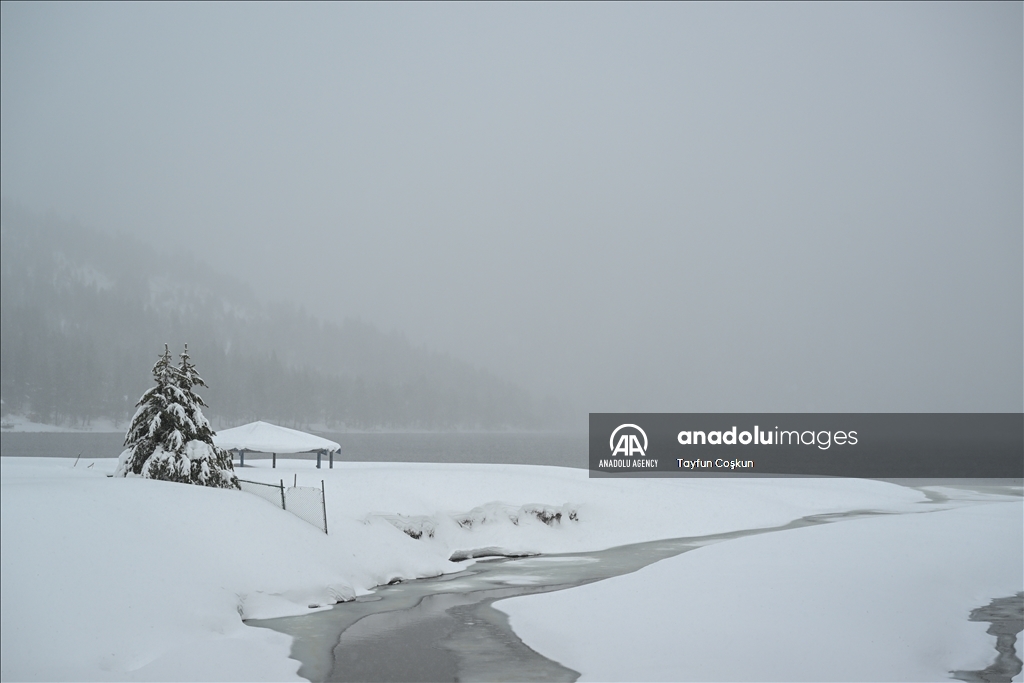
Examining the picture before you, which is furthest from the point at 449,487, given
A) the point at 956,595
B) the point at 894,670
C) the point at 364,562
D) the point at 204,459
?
the point at 894,670

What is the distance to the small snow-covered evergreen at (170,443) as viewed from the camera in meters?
24.5

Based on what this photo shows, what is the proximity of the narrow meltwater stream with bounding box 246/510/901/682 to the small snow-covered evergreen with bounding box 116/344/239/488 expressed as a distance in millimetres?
6511

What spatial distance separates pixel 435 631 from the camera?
1911 centimetres

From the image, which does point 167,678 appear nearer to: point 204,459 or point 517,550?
point 204,459

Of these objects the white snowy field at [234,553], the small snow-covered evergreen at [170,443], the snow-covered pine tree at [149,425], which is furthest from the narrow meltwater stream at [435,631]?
the snow-covered pine tree at [149,425]

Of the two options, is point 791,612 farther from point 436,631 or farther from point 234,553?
point 234,553

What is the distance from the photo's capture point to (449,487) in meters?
36.5

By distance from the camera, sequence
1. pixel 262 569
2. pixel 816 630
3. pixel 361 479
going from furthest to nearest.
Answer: pixel 361 479, pixel 262 569, pixel 816 630

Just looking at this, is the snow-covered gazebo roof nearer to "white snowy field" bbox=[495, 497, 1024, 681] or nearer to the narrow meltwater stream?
the narrow meltwater stream

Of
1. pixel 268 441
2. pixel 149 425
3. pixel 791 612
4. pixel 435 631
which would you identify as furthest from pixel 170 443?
pixel 791 612

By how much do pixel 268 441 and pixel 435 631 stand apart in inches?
967

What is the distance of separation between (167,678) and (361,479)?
21254mm

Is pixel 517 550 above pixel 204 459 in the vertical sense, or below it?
below

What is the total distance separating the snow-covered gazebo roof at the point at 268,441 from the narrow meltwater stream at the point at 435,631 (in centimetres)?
1602
